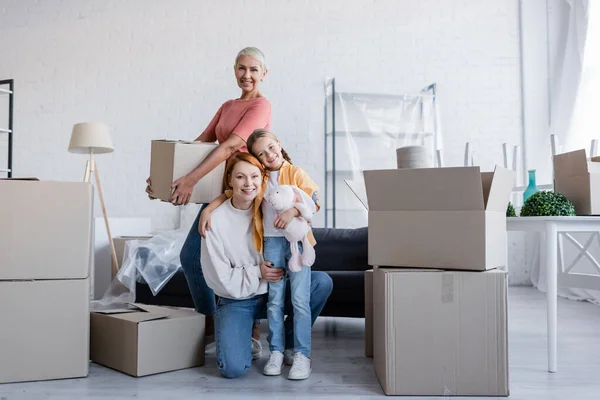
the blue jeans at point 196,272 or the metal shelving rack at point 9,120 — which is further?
the metal shelving rack at point 9,120

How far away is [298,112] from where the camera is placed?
449 cm

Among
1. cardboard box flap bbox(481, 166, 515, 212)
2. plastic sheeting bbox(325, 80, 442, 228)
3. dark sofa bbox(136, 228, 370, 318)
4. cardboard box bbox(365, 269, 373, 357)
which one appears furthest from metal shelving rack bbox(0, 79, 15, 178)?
cardboard box flap bbox(481, 166, 515, 212)

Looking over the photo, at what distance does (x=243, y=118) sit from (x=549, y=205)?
3.89 feet

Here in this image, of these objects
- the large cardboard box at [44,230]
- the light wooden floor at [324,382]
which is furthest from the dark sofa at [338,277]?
the large cardboard box at [44,230]

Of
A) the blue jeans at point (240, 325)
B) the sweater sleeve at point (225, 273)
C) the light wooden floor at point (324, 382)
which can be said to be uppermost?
the sweater sleeve at point (225, 273)

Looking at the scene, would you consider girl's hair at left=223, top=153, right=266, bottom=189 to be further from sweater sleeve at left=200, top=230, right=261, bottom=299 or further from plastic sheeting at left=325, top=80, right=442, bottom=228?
plastic sheeting at left=325, top=80, right=442, bottom=228

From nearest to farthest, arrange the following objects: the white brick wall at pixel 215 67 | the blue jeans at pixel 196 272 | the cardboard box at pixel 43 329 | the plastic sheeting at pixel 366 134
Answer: the cardboard box at pixel 43 329, the blue jeans at pixel 196 272, the plastic sheeting at pixel 366 134, the white brick wall at pixel 215 67

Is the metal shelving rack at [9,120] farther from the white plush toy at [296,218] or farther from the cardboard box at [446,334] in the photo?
the cardboard box at [446,334]

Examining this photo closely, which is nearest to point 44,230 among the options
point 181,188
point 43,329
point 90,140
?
point 43,329

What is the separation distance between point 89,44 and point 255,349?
3.38m

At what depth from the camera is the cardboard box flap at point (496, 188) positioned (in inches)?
62.9

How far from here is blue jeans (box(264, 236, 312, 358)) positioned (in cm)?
186

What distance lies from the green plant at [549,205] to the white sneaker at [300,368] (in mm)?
1020

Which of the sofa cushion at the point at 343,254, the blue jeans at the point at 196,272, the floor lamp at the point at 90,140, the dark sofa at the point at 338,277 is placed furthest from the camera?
the floor lamp at the point at 90,140
